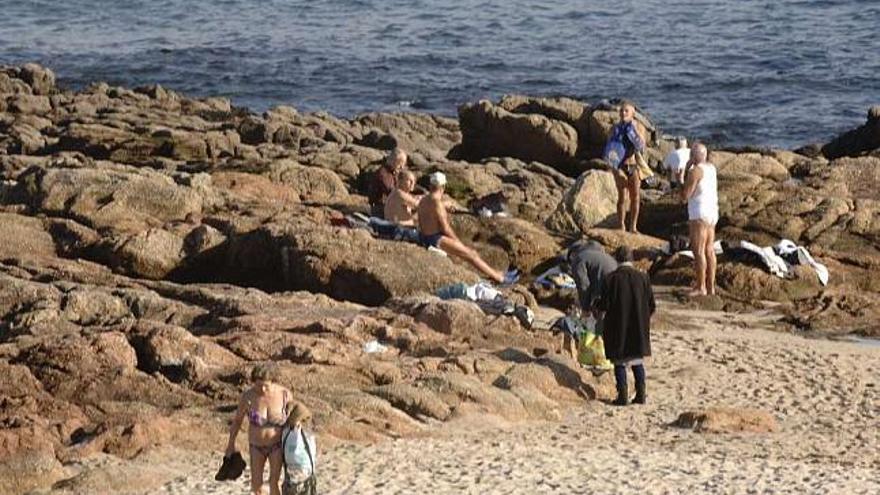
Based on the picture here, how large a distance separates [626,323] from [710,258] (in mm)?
4710

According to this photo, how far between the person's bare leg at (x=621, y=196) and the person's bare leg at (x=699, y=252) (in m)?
2.35

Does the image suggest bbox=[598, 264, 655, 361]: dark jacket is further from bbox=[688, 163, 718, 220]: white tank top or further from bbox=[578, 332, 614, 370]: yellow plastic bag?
bbox=[688, 163, 718, 220]: white tank top

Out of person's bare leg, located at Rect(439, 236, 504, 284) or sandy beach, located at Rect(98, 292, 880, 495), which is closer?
sandy beach, located at Rect(98, 292, 880, 495)

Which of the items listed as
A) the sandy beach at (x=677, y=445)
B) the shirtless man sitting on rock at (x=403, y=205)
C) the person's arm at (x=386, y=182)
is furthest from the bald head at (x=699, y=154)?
the person's arm at (x=386, y=182)

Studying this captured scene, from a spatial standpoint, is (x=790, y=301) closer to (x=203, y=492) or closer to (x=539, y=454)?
(x=539, y=454)

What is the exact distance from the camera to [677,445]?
17.8 m

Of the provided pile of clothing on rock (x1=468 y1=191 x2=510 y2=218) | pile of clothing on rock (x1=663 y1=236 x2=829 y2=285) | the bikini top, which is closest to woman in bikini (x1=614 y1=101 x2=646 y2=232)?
pile of clothing on rock (x1=663 y1=236 x2=829 y2=285)

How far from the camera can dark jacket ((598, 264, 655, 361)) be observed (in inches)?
751

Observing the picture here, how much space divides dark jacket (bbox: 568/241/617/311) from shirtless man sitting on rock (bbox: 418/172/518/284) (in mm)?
2961

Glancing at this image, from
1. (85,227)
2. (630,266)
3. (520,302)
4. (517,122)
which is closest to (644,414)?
(630,266)

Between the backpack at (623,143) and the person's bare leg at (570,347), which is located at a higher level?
the backpack at (623,143)

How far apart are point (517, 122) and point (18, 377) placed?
755 inches

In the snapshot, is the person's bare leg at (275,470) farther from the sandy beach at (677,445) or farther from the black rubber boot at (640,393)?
the black rubber boot at (640,393)

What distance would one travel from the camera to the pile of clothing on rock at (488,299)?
21.0 m
